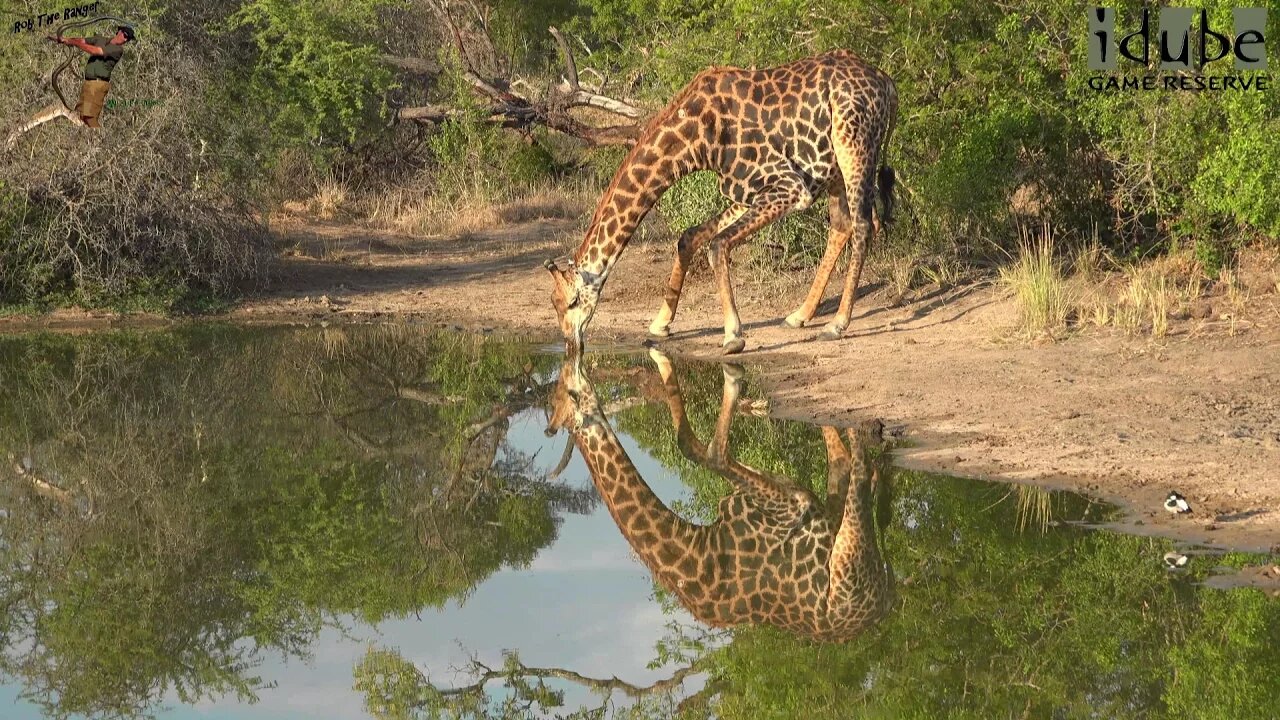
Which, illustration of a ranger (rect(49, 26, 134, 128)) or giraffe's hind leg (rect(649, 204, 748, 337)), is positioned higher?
illustration of a ranger (rect(49, 26, 134, 128))

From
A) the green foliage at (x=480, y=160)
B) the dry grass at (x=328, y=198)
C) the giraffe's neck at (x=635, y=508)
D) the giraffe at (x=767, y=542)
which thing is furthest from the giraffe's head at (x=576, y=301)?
the dry grass at (x=328, y=198)

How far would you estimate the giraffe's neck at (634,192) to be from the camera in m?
12.4

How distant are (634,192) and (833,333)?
212 cm

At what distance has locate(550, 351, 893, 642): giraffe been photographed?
6.93 meters

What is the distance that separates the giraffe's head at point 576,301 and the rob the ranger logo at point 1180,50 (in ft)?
15.1

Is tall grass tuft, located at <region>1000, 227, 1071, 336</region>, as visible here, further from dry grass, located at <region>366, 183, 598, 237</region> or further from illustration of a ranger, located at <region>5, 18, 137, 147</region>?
illustration of a ranger, located at <region>5, 18, 137, 147</region>

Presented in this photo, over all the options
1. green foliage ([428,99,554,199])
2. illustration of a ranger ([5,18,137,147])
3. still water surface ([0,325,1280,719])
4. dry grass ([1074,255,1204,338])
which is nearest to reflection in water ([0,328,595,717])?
still water surface ([0,325,1280,719])

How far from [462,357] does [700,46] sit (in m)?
4.41

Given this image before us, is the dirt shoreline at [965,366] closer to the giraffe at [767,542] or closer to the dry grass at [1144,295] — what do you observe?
the dry grass at [1144,295]

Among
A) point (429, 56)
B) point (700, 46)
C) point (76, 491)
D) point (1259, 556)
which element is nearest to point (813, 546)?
point (1259, 556)

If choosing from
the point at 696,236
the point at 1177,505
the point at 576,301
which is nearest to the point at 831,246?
the point at 696,236

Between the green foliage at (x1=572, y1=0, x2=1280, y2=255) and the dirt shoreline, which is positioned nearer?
the dirt shoreline

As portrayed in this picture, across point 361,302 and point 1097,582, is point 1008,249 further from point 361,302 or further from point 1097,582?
point 1097,582

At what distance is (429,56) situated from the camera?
23.3 m
